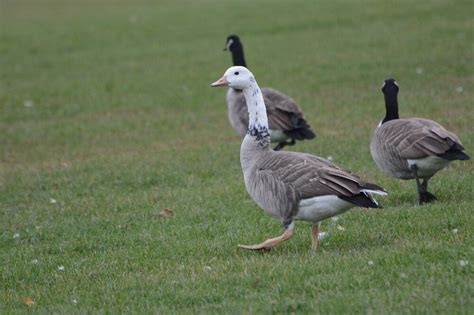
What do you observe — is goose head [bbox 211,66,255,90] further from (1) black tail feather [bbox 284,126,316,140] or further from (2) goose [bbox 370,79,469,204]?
(1) black tail feather [bbox 284,126,316,140]

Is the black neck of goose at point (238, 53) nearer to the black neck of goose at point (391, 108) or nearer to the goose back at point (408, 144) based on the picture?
the black neck of goose at point (391, 108)

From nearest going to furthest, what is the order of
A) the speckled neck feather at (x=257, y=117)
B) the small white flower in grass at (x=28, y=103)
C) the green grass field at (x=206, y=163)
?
the green grass field at (x=206, y=163) → the speckled neck feather at (x=257, y=117) → the small white flower in grass at (x=28, y=103)

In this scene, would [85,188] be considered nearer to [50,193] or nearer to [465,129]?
[50,193]

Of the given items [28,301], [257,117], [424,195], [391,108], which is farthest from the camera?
[391,108]

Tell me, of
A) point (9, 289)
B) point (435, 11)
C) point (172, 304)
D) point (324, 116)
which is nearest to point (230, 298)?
point (172, 304)

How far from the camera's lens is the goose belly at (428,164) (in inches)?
350

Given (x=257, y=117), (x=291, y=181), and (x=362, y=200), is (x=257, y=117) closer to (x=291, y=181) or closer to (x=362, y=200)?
(x=291, y=181)

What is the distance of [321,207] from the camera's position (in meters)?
7.51

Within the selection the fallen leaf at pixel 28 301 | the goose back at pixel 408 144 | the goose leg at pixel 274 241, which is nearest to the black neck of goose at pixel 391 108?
the goose back at pixel 408 144

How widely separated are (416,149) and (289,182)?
1.95 meters

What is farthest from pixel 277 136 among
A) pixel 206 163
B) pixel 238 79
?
pixel 238 79

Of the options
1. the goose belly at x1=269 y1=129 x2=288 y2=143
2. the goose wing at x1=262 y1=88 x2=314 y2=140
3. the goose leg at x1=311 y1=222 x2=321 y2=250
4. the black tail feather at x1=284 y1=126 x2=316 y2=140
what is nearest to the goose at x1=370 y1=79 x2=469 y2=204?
the goose leg at x1=311 y1=222 x2=321 y2=250

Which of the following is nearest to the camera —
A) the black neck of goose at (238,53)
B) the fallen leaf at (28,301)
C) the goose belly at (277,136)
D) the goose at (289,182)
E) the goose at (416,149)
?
the fallen leaf at (28,301)

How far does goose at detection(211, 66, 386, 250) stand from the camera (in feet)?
24.1
